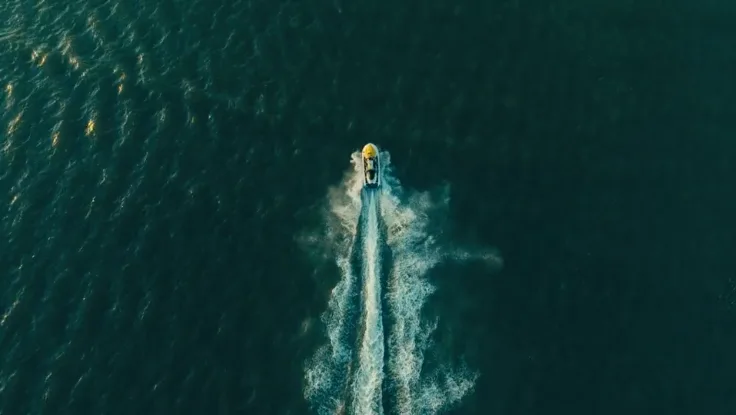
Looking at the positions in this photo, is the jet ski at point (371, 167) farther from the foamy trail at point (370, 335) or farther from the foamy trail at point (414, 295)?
the foamy trail at point (370, 335)

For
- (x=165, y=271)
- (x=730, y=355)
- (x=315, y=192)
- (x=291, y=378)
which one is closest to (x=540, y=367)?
(x=730, y=355)

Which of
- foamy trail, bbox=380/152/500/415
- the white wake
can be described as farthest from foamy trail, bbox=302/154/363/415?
foamy trail, bbox=380/152/500/415

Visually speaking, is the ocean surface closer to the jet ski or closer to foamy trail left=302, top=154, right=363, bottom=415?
foamy trail left=302, top=154, right=363, bottom=415

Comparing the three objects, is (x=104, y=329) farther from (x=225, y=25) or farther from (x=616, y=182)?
(x=616, y=182)

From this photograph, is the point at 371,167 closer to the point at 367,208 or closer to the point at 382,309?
the point at 367,208

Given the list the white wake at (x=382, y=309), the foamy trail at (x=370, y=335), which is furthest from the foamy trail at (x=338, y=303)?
the foamy trail at (x=370, y=335)

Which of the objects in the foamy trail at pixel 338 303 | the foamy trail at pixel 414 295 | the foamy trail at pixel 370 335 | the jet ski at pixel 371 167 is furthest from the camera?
the jet ski at pixel 371 167
